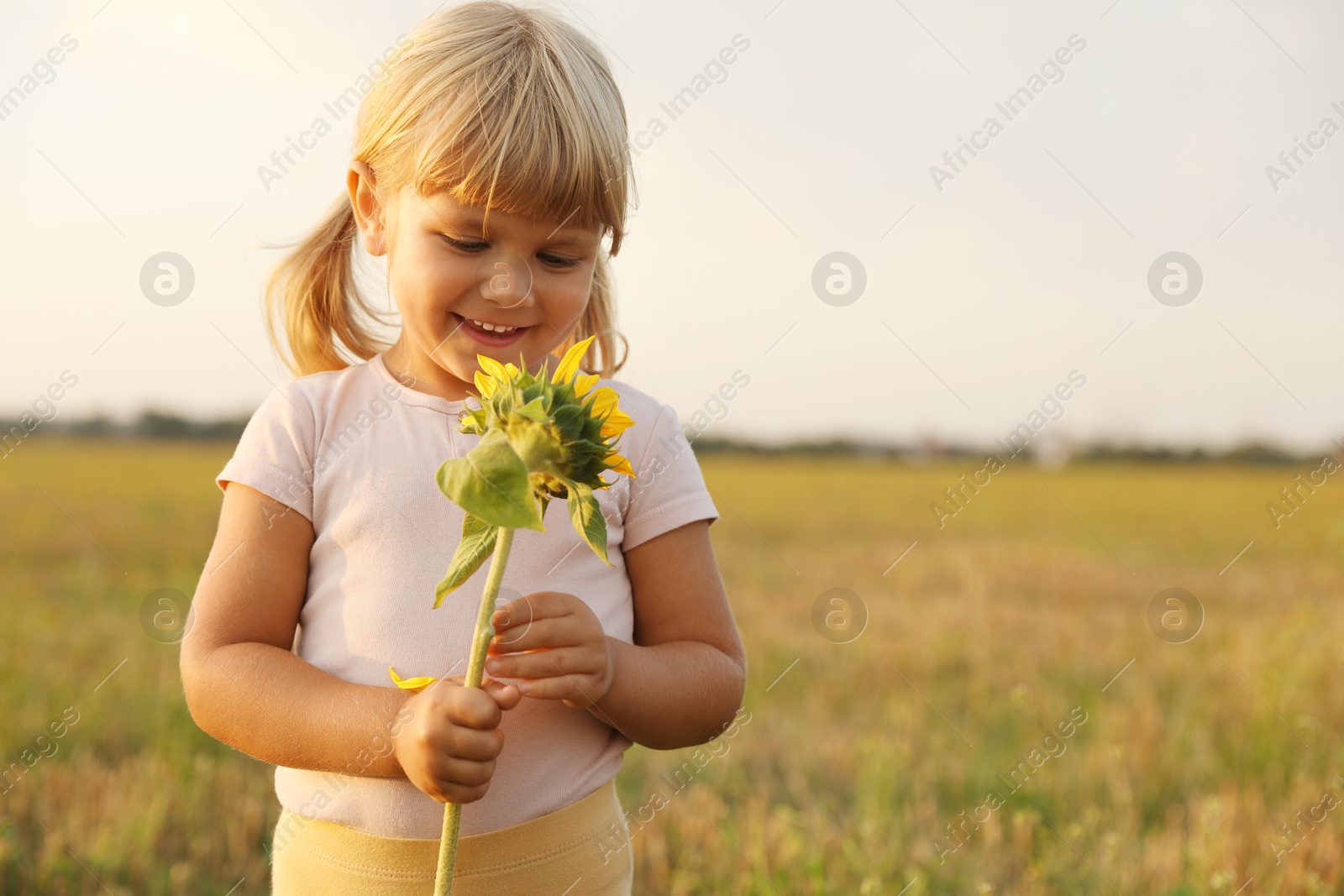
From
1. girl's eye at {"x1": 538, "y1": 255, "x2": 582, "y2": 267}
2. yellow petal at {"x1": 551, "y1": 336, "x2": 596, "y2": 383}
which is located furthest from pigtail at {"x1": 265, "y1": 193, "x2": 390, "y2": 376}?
yellow petal at {"x1": 551, "y1": 336, "x2": 596, "y2": 383}

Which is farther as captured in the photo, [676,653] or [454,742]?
[676,653]

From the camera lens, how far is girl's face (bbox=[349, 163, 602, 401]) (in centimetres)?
162

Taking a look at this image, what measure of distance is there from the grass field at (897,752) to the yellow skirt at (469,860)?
1.15 m

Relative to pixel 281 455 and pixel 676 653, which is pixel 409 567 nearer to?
pixel 281 455

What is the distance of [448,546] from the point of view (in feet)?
5.61

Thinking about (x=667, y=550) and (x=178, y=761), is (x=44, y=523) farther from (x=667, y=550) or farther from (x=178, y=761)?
(x=667, y=550)

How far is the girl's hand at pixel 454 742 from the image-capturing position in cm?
117

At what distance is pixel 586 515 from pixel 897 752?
3.04 metres

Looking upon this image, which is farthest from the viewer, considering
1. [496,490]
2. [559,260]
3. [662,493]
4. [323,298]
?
[323,298]

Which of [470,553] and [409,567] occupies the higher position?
[470,553]

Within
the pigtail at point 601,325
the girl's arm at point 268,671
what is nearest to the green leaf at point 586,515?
the girl's arm at point 268,671

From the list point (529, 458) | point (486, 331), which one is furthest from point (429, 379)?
point (529, 458)

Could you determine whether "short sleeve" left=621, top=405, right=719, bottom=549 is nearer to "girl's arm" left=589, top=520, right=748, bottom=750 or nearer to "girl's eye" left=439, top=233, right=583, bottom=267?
"girl's arm" left=589, top=520, right=748, bottom=750

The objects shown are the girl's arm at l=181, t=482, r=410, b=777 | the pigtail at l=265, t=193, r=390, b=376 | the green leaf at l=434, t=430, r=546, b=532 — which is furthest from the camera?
the pigtail at l=265, t=193, r=390, b=376
